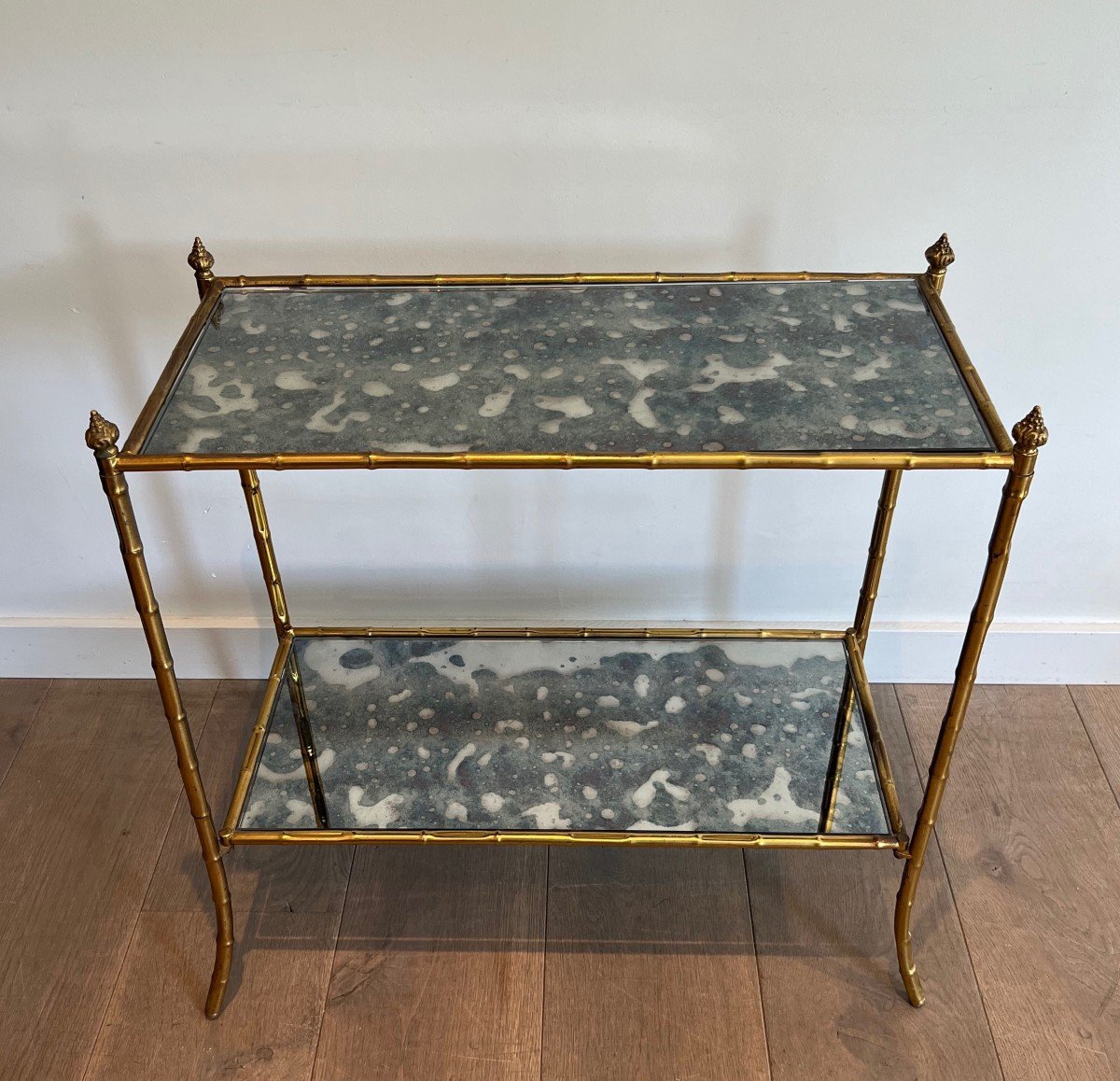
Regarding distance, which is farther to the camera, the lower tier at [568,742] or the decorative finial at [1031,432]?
the lower tier at [568,742]

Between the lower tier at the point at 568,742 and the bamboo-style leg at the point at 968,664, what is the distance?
8 cm

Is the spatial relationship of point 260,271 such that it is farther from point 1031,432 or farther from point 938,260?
point 1031,432

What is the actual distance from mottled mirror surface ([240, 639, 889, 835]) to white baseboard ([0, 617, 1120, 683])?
8.9 inches

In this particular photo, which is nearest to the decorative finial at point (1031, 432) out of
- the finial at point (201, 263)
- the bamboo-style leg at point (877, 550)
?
the bamboo-style leg at point (877, 550)

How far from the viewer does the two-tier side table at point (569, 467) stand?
1.08m

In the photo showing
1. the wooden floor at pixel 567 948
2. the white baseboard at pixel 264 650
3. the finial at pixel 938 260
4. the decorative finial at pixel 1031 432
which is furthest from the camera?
the white baseboard at pixel 264 650

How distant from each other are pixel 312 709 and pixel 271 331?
0.56 m

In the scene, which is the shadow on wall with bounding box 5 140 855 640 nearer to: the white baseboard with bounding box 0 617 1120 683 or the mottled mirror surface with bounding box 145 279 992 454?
the white baseboard with bounding box 0 617 1120 683

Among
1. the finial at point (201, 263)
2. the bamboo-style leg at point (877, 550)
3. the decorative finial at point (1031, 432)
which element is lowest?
the bamboo-style leg at point (877, 550)

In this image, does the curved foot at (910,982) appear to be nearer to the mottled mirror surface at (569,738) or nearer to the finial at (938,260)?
the mottled mirror surface at (569,738)

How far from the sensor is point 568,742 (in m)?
1.49

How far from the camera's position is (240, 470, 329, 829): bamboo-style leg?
1.45 m

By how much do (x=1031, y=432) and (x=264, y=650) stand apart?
1.28 metres

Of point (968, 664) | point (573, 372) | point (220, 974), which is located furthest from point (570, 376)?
point (220, 974)
